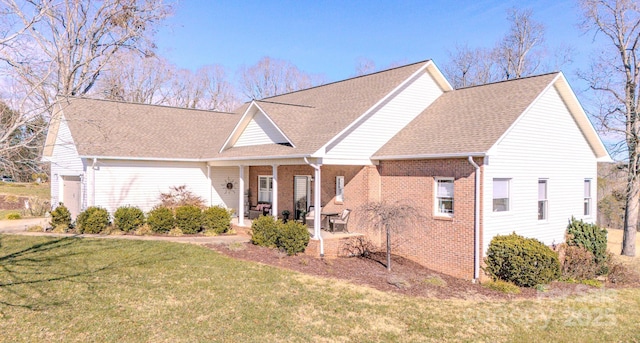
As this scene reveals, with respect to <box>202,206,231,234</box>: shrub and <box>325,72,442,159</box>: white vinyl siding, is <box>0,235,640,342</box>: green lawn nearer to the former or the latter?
<box>202,206,231,234</box>: shrub

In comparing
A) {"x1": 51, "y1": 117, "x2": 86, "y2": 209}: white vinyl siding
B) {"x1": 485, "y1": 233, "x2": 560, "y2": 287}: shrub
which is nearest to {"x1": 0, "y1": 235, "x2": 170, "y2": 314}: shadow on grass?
{"x1": 51, "y1": 117, "x2": 86, "y2": 209}: white vinyl siding

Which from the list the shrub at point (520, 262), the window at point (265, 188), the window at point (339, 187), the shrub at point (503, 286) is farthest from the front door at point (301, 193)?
the shrub at point (503, 286)

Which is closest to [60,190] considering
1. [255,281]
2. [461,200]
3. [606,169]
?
[255,281]

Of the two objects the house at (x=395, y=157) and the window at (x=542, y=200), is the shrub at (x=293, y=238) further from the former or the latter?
the window at (x=542, y=200)

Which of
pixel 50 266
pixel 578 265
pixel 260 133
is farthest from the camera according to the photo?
pixel 260 133

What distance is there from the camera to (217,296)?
347 inches

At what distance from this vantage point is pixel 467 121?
13.8 m

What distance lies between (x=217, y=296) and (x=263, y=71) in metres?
40.2

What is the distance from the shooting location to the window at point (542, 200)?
45.7 ft

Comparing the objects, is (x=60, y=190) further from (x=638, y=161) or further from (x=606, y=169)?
(x=606, y=169)

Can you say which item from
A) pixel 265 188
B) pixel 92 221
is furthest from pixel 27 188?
pixel 265 188

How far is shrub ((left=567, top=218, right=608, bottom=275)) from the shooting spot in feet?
48.1

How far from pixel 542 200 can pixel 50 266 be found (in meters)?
14.8

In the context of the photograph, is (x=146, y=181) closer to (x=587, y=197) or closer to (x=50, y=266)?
(x=50, y=266)
